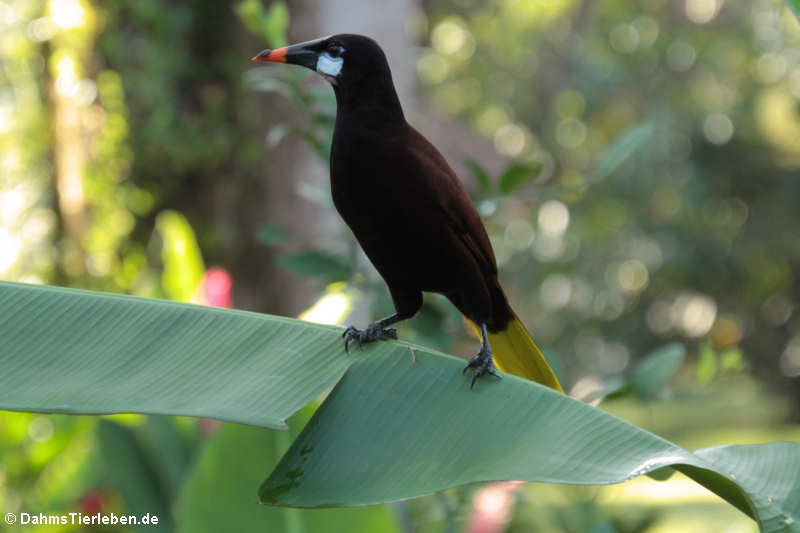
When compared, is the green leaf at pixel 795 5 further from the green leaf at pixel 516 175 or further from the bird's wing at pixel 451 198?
the green leaf at pixel 516 175

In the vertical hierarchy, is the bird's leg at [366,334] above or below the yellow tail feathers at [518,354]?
above

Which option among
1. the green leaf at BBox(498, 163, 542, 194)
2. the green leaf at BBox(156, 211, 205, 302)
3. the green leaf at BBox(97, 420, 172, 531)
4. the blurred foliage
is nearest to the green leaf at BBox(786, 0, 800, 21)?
the green leaf at BBox(498, 163, 542, 194)

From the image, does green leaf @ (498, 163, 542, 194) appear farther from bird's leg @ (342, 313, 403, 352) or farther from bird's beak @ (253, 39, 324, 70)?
bird's beak @ (253, 39, 324, 70)

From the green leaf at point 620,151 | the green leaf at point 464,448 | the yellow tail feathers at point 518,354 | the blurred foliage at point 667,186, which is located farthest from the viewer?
the blurred foliage at point 667,186

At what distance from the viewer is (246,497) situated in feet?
5.95

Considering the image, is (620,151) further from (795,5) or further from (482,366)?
(482,366)

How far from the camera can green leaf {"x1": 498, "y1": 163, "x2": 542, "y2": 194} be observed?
6.61 feet

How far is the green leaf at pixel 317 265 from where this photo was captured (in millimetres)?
2281

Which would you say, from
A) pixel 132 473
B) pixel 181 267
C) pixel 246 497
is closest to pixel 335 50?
pixel 246 497

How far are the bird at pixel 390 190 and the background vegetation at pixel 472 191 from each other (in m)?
0.50

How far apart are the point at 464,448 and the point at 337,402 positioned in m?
0.20

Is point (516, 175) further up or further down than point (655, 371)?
further up

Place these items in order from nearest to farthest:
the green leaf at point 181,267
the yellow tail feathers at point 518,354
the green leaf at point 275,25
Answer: the yellow tail feathers at point 518,354 → the green leaf at point 275,25 → the green leaf at point 181,267

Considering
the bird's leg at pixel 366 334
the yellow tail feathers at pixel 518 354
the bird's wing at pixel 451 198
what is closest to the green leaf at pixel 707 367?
the yellow tail feathers at pixel 518 354
